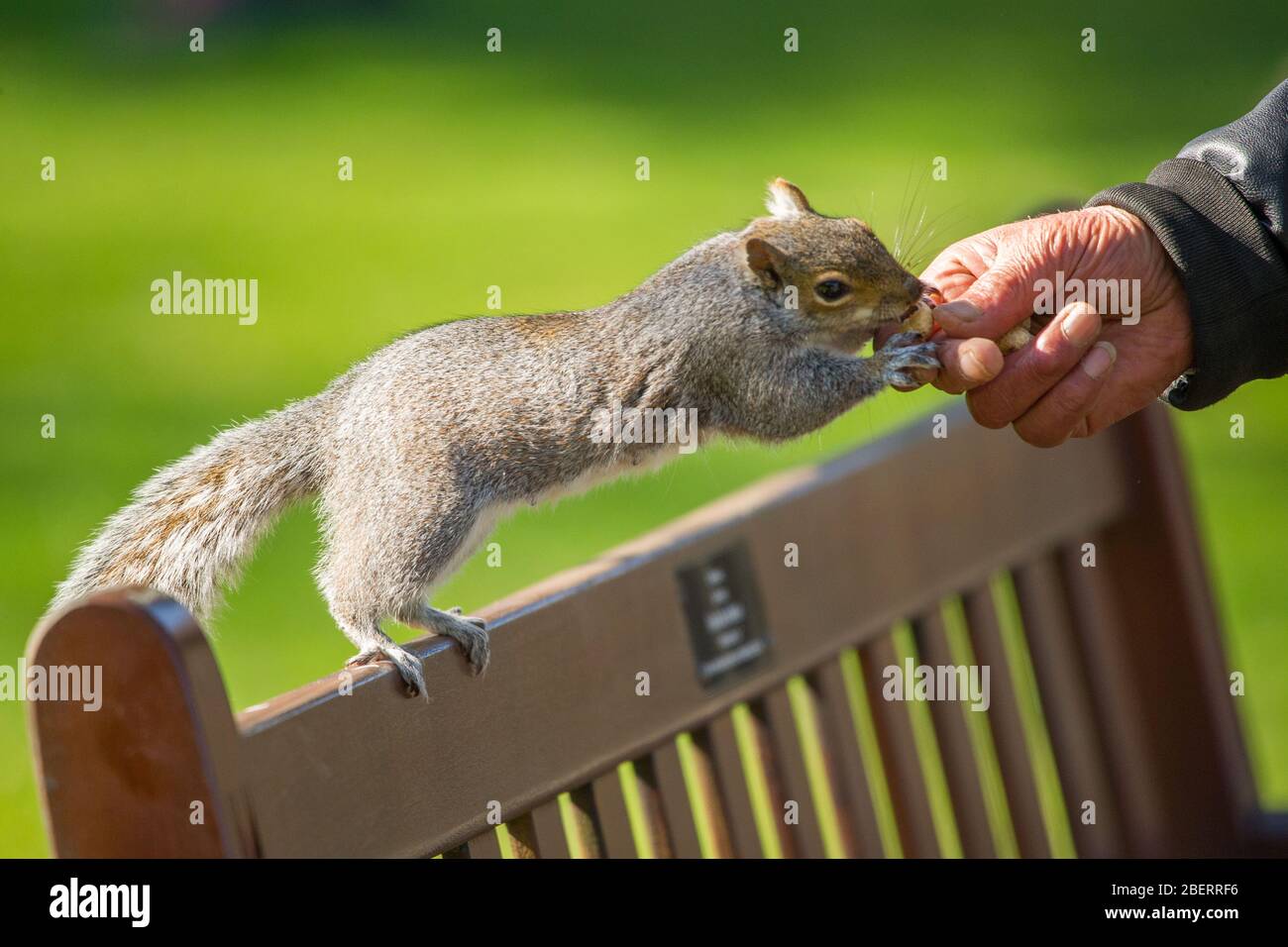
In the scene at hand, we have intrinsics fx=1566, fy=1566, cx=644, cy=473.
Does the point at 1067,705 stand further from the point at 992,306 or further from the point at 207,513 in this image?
the point at 207,513

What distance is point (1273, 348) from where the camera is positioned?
1.34 meters

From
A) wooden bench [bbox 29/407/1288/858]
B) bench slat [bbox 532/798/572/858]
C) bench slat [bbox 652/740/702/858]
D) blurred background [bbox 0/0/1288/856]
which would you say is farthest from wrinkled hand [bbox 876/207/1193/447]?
blurred background [bbox 0/0/1288/856]

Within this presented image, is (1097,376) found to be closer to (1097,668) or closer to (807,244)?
(807,244)

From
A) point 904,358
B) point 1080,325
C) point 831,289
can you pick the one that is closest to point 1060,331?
point 1080,325

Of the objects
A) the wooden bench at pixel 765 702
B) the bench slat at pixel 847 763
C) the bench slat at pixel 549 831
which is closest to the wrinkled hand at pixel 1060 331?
the wooden bench at pixel 765 702

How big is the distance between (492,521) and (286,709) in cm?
54

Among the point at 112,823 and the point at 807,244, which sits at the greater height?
the point at 807,244

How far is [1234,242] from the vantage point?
4.30ft

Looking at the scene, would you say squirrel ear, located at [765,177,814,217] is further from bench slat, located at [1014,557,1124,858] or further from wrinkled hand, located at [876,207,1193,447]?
bench slat, located at [1014,557,1124,858]

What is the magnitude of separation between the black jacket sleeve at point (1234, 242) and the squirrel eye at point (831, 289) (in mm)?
266

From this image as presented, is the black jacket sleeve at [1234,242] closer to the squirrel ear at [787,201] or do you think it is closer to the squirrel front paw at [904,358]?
the squirrel front paw at [904,358]

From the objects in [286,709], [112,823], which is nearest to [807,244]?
[286,709]

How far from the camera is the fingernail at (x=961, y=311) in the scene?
1.30m

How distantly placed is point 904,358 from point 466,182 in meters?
3.92
